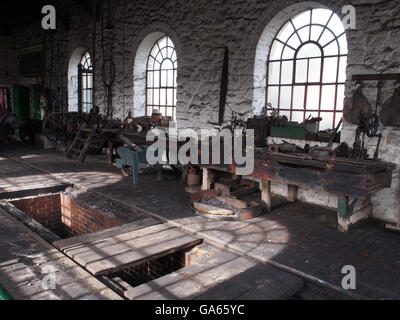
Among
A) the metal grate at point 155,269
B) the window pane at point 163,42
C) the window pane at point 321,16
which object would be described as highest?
the window pane at point 163,42

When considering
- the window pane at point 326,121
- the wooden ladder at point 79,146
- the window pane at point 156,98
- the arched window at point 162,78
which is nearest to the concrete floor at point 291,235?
the window pane at point 326,121

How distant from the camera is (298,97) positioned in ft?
19.9

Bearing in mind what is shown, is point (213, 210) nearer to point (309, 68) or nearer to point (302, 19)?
point (309, 68)

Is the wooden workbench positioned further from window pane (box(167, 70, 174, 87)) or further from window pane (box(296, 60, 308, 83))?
window pane (box(167, 70, 174, 87))

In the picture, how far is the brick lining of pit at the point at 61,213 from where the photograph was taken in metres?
5.52

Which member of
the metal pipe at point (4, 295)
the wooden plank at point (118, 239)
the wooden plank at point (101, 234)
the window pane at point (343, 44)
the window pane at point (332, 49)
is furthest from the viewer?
the window pane at point (332, 49)

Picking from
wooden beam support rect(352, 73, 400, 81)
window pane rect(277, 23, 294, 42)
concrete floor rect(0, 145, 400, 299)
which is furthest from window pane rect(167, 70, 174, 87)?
wooden beam support rect(352, 73, 400, 81)

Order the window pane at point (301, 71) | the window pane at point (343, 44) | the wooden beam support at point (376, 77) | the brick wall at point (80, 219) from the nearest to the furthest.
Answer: the wooden beam support at point (376, 77) → the brick wall at point (80, 219) → the window pane at point (343, 44) → the window pane at point (301, 71)

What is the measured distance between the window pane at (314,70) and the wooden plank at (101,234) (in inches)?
133

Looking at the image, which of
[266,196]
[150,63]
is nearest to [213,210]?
[266,196]

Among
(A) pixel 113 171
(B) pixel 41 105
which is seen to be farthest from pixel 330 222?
(B) pixel 41 105

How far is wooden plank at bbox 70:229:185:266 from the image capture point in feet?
11.6

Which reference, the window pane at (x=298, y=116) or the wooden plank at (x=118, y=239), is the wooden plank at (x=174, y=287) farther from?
the window pane at (x=298, y=116)

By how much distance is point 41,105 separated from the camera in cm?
1253
